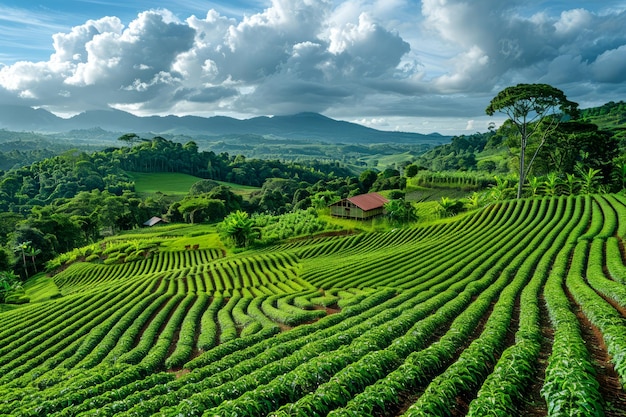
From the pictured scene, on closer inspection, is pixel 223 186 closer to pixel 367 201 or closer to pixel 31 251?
pixel 31 251

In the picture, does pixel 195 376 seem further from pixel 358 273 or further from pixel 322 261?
pixel 322 261

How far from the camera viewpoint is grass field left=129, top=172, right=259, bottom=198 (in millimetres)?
159250

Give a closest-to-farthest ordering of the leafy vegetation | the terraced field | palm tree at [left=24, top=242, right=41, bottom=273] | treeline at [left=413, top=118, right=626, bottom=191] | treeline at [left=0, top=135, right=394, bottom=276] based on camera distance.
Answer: the terraced field < the leafy vegetation < treeline at [left=413, top=118, right=626, bottom=191] < palm tree at [left=24, top=242, right=41, bottom=273] < treeline at [left=0, top=135, right=394, bottom=276]

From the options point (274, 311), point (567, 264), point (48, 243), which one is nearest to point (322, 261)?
point (274, 311)

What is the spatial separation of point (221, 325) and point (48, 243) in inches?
2994

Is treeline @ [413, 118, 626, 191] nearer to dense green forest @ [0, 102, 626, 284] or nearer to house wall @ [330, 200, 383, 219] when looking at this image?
dense green forest @ [0, 102, 626, 284]

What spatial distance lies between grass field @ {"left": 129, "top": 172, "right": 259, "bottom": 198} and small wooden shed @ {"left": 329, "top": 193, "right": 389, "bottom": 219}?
83.5 m

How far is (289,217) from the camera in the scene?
82.8 m

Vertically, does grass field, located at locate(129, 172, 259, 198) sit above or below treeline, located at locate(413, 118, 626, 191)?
below

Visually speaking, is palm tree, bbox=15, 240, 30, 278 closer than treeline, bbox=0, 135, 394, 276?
Yes

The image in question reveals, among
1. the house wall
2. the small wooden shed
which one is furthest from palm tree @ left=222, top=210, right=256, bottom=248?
the small wooden shed

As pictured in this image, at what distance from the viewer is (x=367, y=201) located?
3076 inches

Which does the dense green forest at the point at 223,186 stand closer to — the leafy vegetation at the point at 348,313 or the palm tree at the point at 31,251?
the palm tree at the point at 31,251

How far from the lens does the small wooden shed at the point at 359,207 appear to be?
75.3 meters
